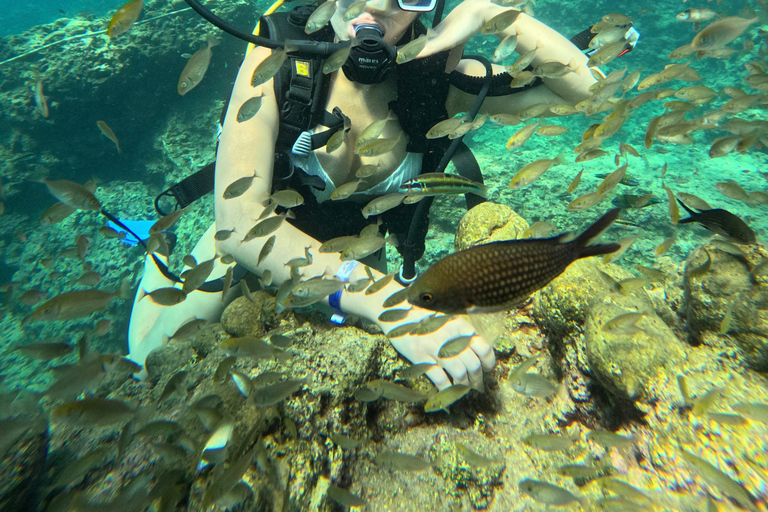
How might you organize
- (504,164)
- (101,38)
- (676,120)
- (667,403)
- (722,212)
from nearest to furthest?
(667,403)
(722,212)
(676,120)
(504,164)
(101,38)

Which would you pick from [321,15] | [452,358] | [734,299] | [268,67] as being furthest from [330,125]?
[734,299]

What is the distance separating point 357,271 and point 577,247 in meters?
1.55

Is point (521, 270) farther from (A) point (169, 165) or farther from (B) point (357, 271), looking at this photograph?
(A) point (169, 165)

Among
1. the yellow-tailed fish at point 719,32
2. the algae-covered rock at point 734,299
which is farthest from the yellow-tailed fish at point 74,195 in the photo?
the yellow-tailed fish at point 719,32

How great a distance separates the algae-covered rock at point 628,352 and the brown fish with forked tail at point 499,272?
1101 millimetres

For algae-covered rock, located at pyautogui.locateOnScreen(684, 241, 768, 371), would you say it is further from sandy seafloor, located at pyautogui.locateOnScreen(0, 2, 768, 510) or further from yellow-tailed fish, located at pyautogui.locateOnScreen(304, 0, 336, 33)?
yellow-tailed fish, located at pyautogui.locateOnScreen(304, 0, 336, 33)

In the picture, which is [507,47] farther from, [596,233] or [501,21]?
[596,233]

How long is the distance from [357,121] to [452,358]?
7.23 ft

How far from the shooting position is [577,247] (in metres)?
0.99

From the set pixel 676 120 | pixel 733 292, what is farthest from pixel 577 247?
pixel 676 120

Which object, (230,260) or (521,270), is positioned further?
(230,260)

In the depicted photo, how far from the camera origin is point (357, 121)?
290 centimetres

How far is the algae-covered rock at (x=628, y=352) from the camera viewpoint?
1679mm

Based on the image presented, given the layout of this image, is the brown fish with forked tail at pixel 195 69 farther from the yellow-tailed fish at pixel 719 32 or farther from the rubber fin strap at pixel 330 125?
the yellow-tailed fish at pixel 719 32
